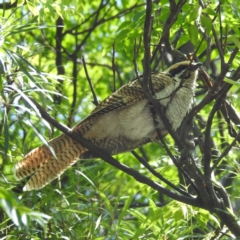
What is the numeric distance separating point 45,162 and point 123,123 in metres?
0.64

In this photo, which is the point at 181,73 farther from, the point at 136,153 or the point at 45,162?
the point at 45,162

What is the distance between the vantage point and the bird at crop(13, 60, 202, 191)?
4051 mm

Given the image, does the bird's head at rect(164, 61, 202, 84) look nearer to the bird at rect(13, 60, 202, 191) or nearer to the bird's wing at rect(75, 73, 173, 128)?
the bird at rect(13, 60, 202, 191)

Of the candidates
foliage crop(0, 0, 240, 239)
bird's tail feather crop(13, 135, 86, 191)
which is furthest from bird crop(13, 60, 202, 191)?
foliage crop(0, 0, 240, 239)

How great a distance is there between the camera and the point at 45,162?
3.99 m

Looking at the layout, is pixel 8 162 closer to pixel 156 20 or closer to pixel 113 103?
pixel 113 103

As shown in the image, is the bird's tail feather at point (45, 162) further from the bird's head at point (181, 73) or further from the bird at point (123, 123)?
the bird's head at point (181, 73)

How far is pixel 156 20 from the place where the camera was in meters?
3.86

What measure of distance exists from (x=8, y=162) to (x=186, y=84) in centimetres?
134

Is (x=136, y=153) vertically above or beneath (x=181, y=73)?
beneath

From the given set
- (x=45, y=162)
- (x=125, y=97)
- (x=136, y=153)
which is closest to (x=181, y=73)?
(x=125, y=97)

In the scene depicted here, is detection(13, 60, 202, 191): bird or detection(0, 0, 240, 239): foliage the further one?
detection(13, 60, 202, 191): bird

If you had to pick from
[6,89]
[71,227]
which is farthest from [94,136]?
[6,89]

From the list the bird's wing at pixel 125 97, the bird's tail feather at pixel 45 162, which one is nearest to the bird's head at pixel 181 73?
the bird's wing at pixel 125 97
